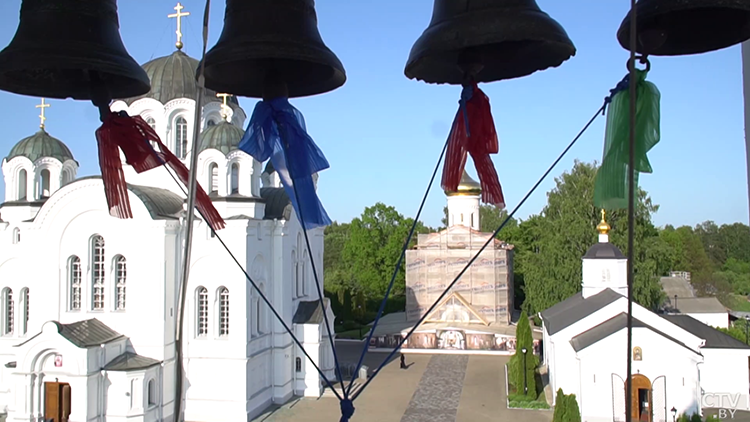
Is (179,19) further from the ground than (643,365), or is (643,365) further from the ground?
(179,19)

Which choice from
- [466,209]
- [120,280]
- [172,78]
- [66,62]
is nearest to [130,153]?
[66,62]

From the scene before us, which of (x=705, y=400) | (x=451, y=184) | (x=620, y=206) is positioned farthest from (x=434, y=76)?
(x=705, y=400)

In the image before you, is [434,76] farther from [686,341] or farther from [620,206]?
[686,341]

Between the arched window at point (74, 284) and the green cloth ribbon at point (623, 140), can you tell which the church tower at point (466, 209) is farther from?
the green cloth ribbon at point (623, 140)

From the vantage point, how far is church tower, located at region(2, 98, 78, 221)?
62.2 ft

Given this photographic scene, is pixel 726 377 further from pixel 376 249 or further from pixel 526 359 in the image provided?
pixel 376 249

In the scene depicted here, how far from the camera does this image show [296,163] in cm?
293

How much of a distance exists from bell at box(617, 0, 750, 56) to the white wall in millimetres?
19922

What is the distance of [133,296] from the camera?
16.7 metres

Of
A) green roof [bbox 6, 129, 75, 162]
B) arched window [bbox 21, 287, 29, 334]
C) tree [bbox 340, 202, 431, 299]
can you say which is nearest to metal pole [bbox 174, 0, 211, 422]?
arched window [bbox 21, 287, 29, 334]

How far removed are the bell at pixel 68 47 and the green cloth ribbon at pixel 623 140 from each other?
219cm

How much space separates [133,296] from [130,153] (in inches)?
590

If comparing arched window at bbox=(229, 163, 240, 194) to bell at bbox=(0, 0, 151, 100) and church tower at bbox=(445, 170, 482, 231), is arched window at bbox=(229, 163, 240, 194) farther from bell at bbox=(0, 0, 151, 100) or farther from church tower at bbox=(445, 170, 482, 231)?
church tower at bbox=(445, 170, 482, 231)

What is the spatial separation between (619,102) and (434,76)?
85 centimetres
